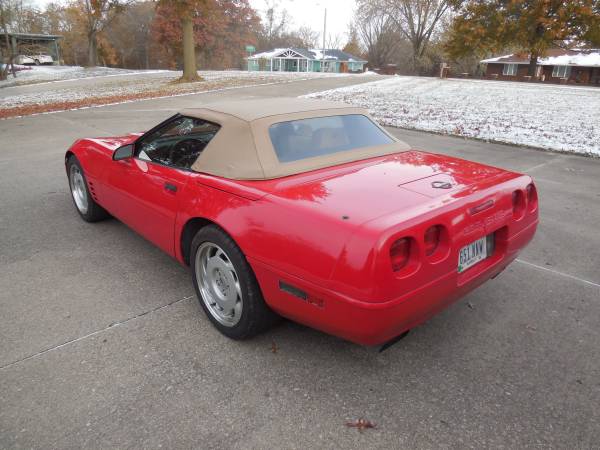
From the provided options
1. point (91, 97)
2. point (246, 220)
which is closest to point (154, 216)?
point (246, 220)

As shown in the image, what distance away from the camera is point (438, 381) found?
2424 mm

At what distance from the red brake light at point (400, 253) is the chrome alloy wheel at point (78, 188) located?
3.55 metres

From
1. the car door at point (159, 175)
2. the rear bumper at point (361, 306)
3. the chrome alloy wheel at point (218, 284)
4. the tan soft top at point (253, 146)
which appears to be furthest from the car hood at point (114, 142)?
the rear bumper at point (361, 306)

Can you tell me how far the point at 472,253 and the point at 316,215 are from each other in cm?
89

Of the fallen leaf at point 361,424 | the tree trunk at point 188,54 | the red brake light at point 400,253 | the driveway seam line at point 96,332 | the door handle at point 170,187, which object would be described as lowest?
the fallen leaf at point 361,424

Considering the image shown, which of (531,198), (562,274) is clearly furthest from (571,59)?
(531,198)

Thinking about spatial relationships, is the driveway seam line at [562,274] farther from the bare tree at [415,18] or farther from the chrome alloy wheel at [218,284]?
the bare tree at [415,18]

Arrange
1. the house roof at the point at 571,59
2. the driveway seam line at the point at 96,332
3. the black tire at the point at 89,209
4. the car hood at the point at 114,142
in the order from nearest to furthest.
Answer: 1. the driveway seam line at the point at 96,332
2. the car hood at the point at 114,142
3. the black tire at the point at 89,209
4. the house roof at the point at 571,59

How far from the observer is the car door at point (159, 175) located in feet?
10.0

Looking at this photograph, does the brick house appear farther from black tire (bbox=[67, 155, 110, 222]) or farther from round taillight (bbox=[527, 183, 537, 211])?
round taillight (bbox=[527, 183, 537, 211])

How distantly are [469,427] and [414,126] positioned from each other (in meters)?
9.45

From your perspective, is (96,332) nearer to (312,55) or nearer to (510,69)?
(510,69)

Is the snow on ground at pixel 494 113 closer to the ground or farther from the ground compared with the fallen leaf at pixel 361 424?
farther from the ground

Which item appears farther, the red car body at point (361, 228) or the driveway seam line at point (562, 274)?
the driveway seam line at point (562, 274)
